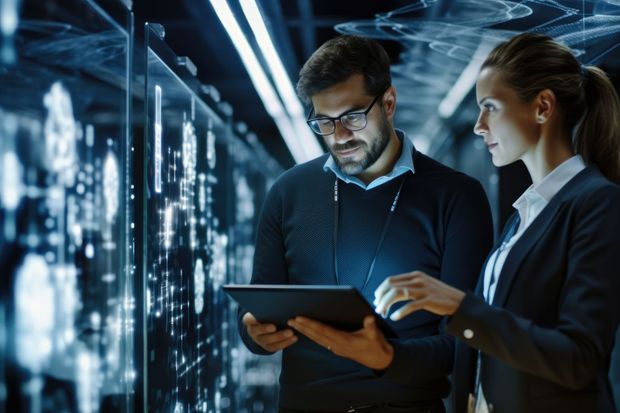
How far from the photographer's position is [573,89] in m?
1.86

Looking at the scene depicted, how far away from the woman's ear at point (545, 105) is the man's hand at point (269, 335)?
2.87 feet

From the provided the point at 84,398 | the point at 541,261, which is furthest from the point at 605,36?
the point at 84,398

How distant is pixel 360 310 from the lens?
5.89 feet

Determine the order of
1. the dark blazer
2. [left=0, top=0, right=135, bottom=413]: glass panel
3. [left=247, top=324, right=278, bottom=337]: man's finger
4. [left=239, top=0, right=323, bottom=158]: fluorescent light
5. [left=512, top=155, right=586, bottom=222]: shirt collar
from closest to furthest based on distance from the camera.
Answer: [left=0, top=0, right=135, bottom=413]: glass panel < the dark blazer < [left=512, top=155, right=586, bottom=222]: shirt collar < [left=247, top=324, right=278, bottom=337]: man's finger < [left=239, top=0, right=323, bottom=158]: fluorescent light

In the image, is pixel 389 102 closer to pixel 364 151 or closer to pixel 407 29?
pixel 364 151

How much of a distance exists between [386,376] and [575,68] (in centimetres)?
96

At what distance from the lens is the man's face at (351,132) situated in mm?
2330

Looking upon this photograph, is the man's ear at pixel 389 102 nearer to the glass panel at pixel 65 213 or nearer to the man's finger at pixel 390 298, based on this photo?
the glass panel at pixel 65 213

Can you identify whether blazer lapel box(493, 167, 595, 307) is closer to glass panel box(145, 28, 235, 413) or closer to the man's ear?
the man's ear

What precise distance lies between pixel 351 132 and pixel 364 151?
0.07m

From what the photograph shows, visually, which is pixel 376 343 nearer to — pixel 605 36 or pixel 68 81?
pixel 68 81

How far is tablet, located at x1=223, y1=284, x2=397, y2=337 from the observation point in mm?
1717

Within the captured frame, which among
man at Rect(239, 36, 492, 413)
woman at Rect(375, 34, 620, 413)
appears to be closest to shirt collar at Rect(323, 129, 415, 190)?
man at Rect(239, 36, 492, 413)

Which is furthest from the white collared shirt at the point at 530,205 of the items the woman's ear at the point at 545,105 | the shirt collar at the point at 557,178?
the woman's ear at the point at 545,105
